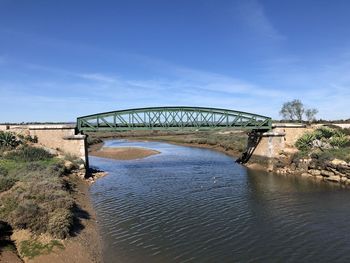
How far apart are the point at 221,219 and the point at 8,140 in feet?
97.7

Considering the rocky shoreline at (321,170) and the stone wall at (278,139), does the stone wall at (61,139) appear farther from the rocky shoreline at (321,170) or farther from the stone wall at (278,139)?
the rocky shoreline at (321,170)

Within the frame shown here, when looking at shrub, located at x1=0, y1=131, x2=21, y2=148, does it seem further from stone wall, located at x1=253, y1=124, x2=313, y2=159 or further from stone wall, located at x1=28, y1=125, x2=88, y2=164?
stone wall, located at x1=253, y1=124, x2=313, y2=159

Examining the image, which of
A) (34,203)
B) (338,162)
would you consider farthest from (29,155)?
(338,162)

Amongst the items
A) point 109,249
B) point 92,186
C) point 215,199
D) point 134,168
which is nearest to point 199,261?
point 109,249

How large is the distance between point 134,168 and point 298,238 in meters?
31.2

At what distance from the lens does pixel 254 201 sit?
28359 millimetres

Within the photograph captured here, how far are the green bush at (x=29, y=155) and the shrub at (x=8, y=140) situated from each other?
7.76ft

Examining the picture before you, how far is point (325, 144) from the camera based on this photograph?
45.3 m

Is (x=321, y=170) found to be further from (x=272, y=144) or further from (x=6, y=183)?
(x=6, y=183)

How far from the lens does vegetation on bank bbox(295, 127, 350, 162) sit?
39.6 meters

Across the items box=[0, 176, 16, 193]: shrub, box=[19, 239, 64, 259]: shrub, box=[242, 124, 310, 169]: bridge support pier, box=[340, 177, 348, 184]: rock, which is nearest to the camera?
box=[19, 239, 64, 259]: shrub

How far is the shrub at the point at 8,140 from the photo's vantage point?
40.8m

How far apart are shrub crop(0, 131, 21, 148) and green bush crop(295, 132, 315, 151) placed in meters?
36.2

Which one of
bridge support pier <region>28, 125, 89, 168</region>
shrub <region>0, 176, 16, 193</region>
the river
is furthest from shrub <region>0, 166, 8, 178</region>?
bridge support pier <region>28, 125, 89, 168</region>
